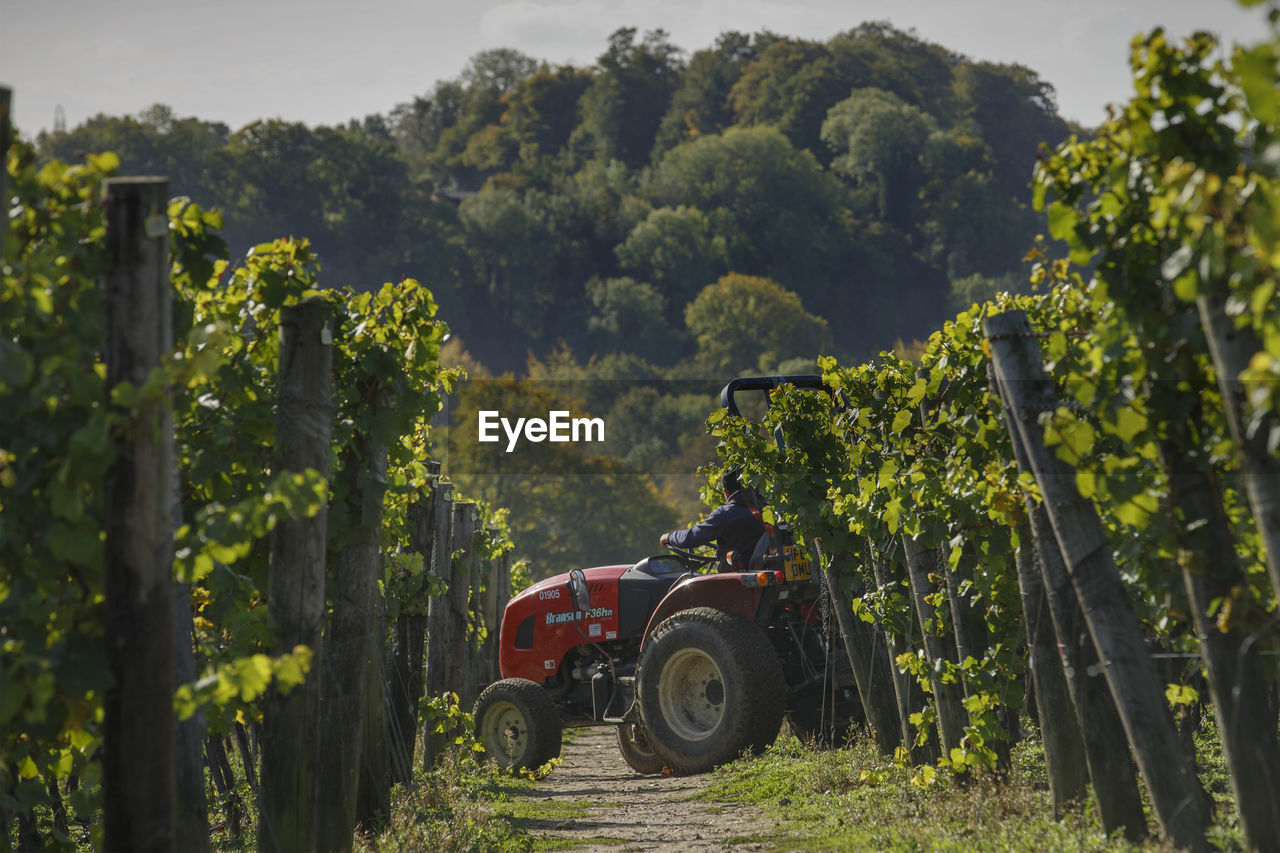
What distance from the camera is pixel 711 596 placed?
9.20 meters

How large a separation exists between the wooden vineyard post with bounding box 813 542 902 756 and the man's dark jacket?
3.30ft

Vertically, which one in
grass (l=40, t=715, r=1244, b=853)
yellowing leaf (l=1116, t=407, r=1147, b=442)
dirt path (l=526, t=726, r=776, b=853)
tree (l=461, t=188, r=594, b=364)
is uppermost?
tree (l=461, t=188, r=594, b=364)

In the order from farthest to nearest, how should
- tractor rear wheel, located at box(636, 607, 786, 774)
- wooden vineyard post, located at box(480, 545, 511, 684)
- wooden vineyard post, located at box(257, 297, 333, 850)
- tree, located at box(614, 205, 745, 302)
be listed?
tree, located at box(614, 205, 745, 302) → wooden vineyard post, located at box(480, 545, 511, 684) → tractor rear wheel, located at box(636, 607, 786, 774) → wooden vineyard post, located at box(257, 297, 333, 850)

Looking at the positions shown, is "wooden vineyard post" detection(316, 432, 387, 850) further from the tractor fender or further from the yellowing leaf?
the tractor fender

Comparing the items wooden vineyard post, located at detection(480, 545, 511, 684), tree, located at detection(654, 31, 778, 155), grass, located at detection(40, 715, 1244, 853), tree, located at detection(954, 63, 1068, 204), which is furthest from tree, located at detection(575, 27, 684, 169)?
grass, located at detection(40, 715, 1244, 853)

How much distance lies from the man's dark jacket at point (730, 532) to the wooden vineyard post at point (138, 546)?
603cm

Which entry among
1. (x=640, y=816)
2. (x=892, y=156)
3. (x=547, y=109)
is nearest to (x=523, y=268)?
(x=892, y=156)

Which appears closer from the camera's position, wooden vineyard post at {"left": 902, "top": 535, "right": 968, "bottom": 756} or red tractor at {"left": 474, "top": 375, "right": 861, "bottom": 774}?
wooden vineyard post at {"left": 902, "top": 535, "right": 968, "bottom": 756}

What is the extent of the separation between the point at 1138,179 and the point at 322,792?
360 centimetres

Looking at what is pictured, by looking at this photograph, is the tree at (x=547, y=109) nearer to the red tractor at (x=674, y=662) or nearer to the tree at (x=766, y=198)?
the tree at (x=766, y=198)

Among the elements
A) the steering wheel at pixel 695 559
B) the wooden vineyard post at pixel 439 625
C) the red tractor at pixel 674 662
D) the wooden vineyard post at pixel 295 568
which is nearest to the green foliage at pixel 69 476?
the wooden vineyard post at pixel 295 568

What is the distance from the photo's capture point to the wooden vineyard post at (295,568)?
4566 millimetres

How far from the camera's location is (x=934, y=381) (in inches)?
236

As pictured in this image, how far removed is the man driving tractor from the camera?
9328mm
